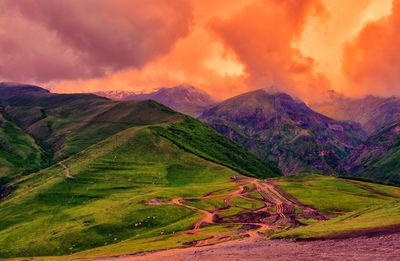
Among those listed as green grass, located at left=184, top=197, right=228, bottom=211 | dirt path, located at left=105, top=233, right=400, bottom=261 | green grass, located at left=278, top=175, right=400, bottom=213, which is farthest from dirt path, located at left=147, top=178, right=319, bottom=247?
dirt path, located at left=105, top=233, right=400, bottom=261

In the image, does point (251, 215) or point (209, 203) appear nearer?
point (251, 215)

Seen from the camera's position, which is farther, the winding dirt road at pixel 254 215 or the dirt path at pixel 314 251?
the winding dirt road at pixel 254 215

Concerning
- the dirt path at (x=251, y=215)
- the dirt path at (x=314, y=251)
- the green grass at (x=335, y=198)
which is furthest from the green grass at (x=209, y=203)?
the dirt path at (x=314, y=251)

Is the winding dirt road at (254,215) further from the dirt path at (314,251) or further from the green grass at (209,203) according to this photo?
the dirt path at (314,251)

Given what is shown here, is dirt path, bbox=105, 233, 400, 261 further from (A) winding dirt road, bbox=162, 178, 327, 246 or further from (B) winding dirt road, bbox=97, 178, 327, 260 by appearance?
(A) winding dirt road, bbox=162, 178, 327, 246

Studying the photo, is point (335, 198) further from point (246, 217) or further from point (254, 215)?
point (246, 217)

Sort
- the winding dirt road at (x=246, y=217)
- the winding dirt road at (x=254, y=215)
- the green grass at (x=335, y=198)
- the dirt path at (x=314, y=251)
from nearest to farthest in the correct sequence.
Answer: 1. the dirt path at (x=314, y=251)
2. the winding dirt road at (x=246, y=217)
3. the winding dirt road at (x=254, y=215)
4. the green grass at (x=335, y=198)

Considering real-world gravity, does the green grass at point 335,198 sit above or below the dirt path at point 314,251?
below

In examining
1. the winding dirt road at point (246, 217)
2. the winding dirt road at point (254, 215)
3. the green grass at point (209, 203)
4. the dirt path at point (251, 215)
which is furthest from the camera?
the green grass at point (209, 203)

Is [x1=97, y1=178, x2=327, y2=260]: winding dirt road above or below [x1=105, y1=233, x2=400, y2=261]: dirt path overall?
below

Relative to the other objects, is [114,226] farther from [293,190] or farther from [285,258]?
[293,190]

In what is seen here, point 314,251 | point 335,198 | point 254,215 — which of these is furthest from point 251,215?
point 314,251

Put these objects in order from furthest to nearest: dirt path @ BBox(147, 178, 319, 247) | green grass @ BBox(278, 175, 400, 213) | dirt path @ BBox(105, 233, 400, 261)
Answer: green grass @ BBox(278, 175, 400, 213)
dirt path @ BBox(147, 178, 319, 247)
dirt path @ BBox(105, 233, 400, 261)

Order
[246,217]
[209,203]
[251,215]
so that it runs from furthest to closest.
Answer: [209,203] → [251,215] → [246,217]
